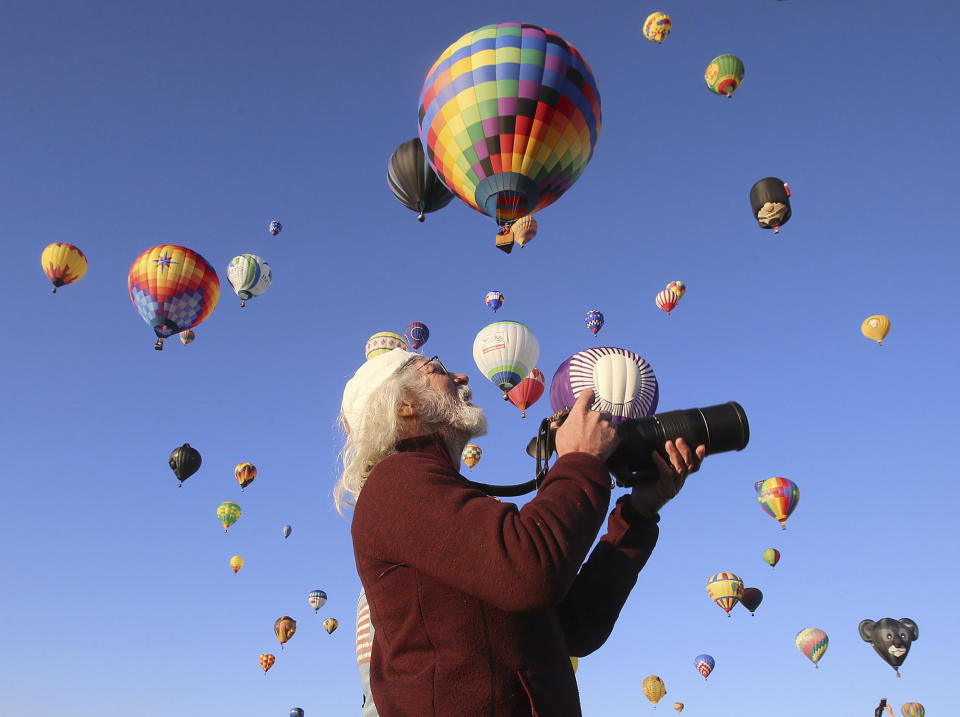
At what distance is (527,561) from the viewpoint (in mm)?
1660

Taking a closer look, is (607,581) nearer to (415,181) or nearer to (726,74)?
(415,181)

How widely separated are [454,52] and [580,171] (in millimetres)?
2975

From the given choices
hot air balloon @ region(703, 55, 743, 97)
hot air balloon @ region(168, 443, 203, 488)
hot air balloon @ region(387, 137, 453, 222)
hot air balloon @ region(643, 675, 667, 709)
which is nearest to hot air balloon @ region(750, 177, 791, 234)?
hot air balloon @ region(703, 55, 743, 97)

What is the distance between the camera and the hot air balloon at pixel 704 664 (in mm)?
38119

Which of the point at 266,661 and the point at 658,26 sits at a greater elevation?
the point at 658,26

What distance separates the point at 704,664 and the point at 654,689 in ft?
12.2

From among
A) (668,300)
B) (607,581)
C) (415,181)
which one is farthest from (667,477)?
(668,300)

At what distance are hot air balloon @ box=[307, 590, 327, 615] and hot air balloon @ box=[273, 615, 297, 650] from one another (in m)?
1.58

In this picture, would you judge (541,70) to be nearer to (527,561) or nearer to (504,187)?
(504,187)

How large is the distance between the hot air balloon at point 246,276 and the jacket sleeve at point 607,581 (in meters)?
24.4

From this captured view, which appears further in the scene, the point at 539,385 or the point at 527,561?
the point at 539,385

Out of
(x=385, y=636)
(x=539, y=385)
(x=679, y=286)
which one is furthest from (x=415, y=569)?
(x=679, y=286)

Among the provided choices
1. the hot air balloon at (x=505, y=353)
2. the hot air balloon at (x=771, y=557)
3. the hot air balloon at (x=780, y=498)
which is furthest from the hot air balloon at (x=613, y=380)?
the hot air balloon at (x=771, y=557)

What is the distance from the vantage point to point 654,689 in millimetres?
36562
